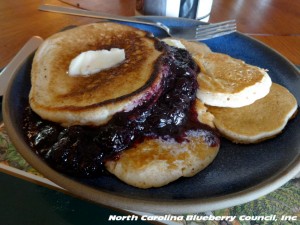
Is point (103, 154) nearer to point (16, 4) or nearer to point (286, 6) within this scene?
point (16, 4)

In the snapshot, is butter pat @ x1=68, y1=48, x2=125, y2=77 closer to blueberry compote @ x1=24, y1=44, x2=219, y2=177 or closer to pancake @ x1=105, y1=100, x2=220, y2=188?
blueberry compote @ x1=24, y1=44, x2=219, y2=177

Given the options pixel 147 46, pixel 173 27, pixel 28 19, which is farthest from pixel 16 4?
pixel 147 46

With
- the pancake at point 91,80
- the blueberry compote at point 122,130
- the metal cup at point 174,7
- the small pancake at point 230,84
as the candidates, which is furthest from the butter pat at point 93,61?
the metal cup at point 174,7

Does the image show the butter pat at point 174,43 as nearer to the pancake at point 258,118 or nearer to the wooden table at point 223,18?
the pancake at point 258,118

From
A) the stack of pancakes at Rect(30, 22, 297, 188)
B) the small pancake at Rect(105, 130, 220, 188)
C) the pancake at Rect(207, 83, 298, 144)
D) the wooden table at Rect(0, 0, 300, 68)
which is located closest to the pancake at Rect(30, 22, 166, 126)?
the stack of pancakes at Rect(30, 22, 297, 188)

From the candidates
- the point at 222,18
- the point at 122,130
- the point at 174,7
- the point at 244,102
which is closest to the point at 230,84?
the point at 244,102

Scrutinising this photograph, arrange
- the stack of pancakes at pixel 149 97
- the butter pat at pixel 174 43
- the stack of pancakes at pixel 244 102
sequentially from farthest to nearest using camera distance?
the butter pat at pixel 174 43 < the stack of pancakes at pixel 244 102 < the stack of pancakes at pixel 149 97
